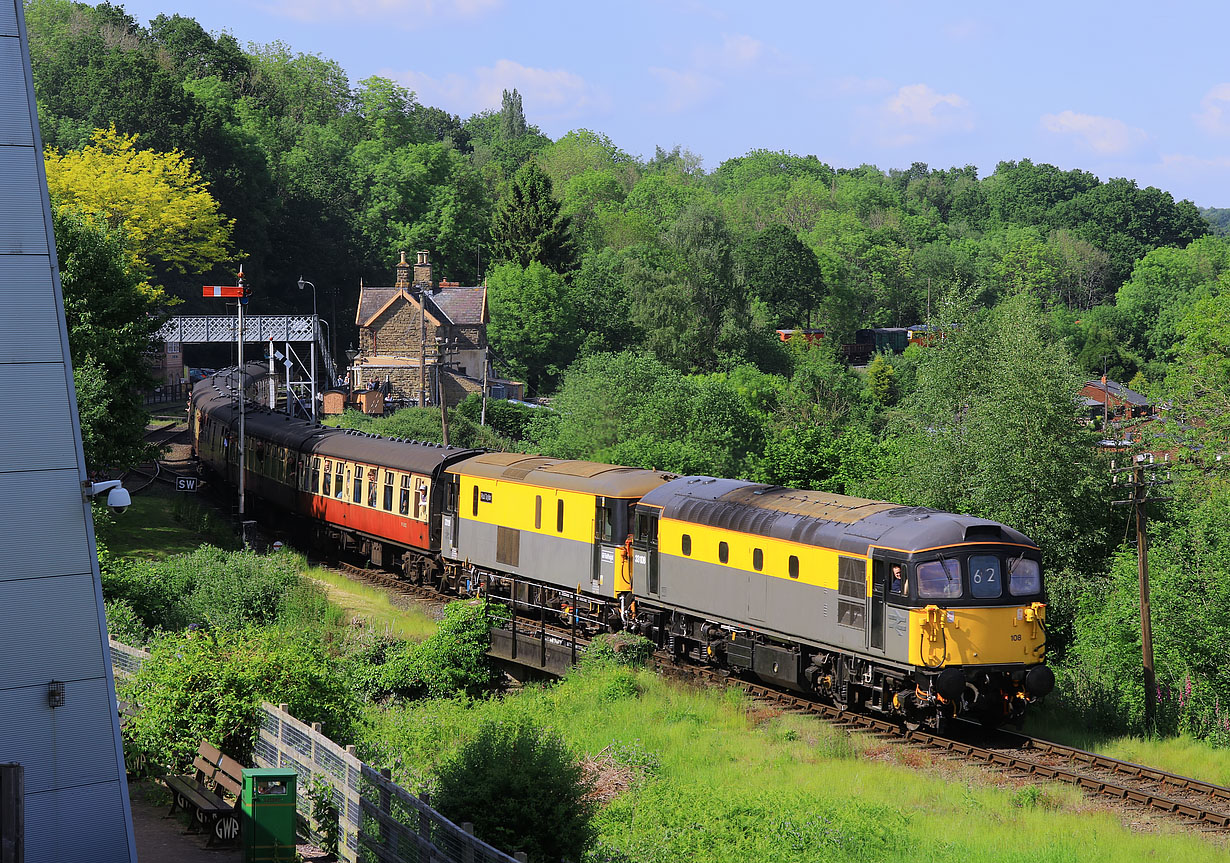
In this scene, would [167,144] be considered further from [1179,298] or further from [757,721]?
[1179,298]

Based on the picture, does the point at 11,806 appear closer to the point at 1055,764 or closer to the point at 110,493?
the point at 110,493

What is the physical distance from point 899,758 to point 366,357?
222ft

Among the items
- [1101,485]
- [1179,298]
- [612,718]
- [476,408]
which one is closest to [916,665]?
[612,718]

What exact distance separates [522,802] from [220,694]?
5.35 metres

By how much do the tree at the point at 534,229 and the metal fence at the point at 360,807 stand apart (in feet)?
282

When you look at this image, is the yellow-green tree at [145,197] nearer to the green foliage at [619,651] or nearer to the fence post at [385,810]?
the green foliage at [619,651]

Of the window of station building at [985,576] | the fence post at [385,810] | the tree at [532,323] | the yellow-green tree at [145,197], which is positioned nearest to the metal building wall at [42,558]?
the fence post at [385,810]

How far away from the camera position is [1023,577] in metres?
21.3

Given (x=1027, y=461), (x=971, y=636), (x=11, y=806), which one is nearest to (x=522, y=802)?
(x=11, y=806)

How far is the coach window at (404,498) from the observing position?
3569 centimetres

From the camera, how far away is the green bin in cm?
1374

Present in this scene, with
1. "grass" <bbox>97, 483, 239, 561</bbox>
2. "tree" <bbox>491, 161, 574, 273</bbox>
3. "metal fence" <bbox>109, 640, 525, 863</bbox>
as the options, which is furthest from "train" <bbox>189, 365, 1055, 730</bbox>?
"tree" <bbox>491, 161, 574, 273</bbox>

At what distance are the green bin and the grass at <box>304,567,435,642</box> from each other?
14.4m

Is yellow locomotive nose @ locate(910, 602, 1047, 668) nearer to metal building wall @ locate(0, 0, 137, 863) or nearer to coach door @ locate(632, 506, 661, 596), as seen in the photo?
coach door @ locate(632, 506, 661, 596)
